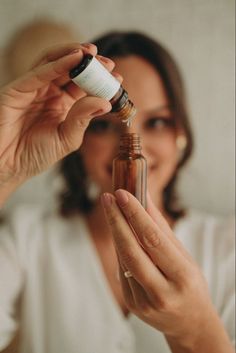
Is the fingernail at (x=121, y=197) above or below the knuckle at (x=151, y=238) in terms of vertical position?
above

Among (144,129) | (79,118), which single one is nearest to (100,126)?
(144,129)

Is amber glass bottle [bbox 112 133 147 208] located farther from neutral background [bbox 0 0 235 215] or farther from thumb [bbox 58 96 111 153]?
neutral background [bbox 0 0 235 215]

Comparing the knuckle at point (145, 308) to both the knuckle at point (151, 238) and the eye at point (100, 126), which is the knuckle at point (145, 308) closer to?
the knuckle at point (151, 238)

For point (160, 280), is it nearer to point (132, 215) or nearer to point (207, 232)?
point (132, 215)

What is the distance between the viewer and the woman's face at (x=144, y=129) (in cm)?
61

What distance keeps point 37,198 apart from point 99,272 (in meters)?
0.24

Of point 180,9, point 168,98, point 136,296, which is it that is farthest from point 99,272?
point 180,9

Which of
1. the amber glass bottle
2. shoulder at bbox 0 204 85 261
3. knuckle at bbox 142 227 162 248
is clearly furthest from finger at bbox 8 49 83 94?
shoulder at bbox 0 204 85 261

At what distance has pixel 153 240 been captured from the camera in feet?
1.29

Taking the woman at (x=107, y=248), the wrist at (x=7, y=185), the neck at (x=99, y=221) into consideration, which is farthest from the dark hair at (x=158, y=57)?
the wrist at (x=7, y=185)

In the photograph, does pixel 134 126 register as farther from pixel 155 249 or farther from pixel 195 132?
pixel 155 249

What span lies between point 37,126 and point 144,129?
19 centimetres

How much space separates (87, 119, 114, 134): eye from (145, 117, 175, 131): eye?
68 mm

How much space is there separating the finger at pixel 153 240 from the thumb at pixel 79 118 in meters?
0.11
